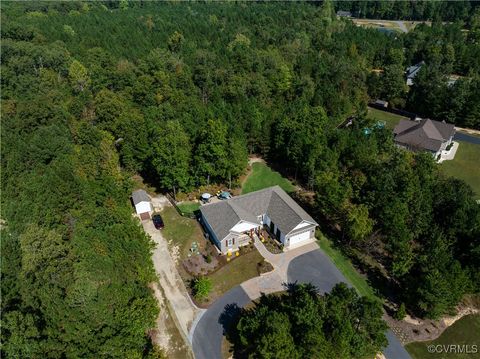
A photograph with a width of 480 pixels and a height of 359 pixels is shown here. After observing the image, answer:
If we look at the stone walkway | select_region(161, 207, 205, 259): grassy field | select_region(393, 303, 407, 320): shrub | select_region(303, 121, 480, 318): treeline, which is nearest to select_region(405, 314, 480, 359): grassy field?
select_region(303, 121, 480, 318): treeline

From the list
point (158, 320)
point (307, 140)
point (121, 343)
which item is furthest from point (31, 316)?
point (307, 140)

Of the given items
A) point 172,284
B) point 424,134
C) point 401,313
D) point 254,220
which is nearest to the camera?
point 401,313

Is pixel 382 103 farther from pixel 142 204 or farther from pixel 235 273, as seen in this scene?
pixel 142 204

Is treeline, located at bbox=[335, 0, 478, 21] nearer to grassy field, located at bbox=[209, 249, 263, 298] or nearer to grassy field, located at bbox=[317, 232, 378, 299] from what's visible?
grassy field, located at bbox=[317, 232, 378, 299]

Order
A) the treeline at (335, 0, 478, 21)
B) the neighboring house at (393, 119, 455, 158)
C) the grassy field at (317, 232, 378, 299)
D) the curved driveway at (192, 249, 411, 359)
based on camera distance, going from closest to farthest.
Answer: the curved driveway at (192, 249, 411, 359) < the grassy field at (317, 232, 378, 299) < the neighboring house at (393, 119, 455, 158) < the treeline at (335, 0, 478, 21)

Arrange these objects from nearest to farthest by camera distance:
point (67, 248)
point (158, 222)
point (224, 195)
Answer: point (67, 248) → point (158, 222) → point (224, 195)

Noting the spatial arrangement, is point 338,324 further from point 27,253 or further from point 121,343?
point 27,253

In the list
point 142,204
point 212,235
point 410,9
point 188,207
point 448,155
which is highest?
point 410,9

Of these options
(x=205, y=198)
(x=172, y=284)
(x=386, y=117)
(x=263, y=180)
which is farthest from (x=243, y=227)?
(x=386, y=117)
